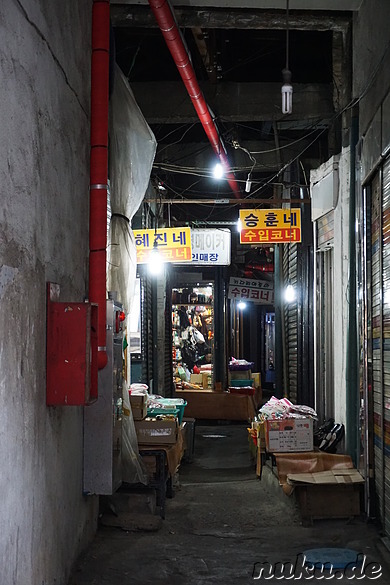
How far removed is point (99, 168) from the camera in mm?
6406

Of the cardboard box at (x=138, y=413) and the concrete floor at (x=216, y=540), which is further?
the cardboard box at (x=138, y=413)

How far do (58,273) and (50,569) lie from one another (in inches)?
97.5

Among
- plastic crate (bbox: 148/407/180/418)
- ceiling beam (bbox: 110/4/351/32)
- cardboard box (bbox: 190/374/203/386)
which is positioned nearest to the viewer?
ceiling beam (bbox: 110/4/351/32)

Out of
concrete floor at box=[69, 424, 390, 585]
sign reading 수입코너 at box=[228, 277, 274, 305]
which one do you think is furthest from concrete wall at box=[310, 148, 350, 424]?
sign reading 수입코너 at box=[228, 277, 274, 305]

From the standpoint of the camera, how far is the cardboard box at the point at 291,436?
31.0ft

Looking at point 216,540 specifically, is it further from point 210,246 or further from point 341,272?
point 210,246

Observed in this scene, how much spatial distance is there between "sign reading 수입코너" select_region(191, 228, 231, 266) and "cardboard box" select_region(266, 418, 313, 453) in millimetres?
5860

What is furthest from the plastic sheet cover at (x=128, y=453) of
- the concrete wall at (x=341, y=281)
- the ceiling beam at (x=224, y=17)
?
the ceiling beam at (x=224, y=17)

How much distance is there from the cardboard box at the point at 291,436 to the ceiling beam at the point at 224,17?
19.3 feet

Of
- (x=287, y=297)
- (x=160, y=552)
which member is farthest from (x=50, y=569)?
(x=287, y=297)

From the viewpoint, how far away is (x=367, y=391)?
26.1 feet

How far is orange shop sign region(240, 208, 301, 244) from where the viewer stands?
12.5 m

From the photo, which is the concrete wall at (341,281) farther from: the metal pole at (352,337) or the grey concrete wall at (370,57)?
the grey concrete wall at (370,57)

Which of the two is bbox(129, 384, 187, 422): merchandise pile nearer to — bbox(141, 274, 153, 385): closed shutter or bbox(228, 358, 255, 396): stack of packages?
bbox(141, 274, 153, 385): closed shutter
